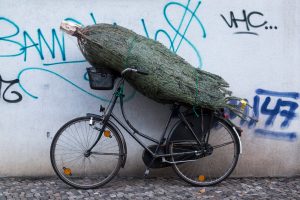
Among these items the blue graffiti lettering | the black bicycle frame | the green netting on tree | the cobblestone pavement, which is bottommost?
the cobblestone pavement

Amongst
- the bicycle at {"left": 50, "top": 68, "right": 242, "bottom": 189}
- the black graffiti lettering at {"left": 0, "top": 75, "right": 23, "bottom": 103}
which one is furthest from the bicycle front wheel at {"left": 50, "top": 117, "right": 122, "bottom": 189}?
the black graffiti lettering at {"left": 0, "top": 75, "right": 23, "bottom": 103}

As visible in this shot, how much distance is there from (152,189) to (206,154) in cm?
72

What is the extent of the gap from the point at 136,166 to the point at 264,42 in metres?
2.09

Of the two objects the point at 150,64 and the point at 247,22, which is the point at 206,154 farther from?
the point at 247,22

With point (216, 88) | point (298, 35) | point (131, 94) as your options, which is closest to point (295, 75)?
point (298, 35)

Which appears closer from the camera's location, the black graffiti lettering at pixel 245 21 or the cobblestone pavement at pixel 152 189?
the cobblestone pavement at pixel 152 189

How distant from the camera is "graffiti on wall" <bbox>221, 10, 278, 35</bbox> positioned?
7.09m

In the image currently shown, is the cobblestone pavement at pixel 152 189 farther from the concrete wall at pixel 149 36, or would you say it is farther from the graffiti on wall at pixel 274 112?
the graffiti on wall at pixel 274 112

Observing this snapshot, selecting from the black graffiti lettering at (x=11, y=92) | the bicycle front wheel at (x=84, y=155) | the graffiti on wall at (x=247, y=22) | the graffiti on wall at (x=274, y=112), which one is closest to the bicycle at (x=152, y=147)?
the bicycle front wheel at (x=84, y=155)

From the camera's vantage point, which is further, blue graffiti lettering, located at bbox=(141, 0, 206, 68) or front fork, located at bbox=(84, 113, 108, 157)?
blue graffiti lettering, located at bbox=(141, 0, 206, 68)

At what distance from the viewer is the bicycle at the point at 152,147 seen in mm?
6789

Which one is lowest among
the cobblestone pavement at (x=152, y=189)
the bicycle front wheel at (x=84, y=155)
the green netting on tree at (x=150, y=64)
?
the cobblestone pavement at (x=152, y=189)

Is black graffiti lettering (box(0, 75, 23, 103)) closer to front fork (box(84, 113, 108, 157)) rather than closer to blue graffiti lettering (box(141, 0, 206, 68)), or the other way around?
front fork (box(84, 113, 108, 157))

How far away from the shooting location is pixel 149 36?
704 centimetres
